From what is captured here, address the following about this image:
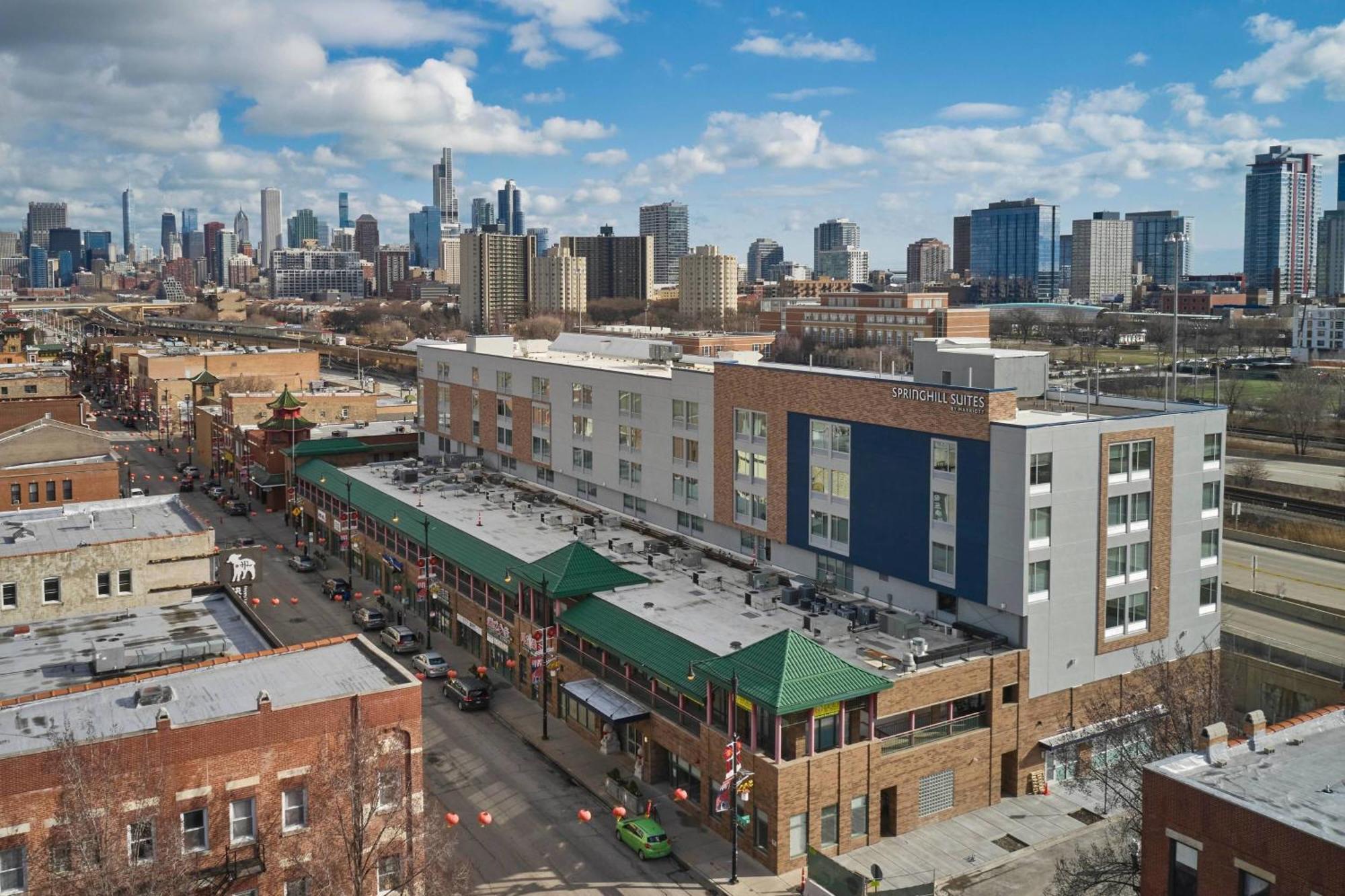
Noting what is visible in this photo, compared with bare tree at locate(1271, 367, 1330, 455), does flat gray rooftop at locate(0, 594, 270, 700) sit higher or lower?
lower

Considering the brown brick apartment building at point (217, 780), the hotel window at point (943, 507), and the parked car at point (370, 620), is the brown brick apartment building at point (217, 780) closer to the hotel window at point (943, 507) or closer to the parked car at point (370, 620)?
the hotel window at point (943, 507)

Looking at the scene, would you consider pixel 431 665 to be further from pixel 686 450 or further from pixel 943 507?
pixel 943 507

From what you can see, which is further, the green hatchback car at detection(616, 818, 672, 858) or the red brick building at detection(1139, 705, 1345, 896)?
the green hatchback car at detection(616, 818, 672, 858)

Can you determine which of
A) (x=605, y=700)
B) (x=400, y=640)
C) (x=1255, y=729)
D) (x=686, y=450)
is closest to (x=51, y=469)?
(x=400, y=640)

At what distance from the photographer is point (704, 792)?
39.0 metres

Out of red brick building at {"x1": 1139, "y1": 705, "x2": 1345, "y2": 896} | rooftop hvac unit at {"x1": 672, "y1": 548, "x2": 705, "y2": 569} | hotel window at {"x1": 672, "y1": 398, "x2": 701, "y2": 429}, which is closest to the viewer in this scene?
red brick building at {"x1": 1139, "y1": 705, "x2": 1345, "y2": 896}

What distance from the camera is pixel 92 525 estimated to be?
157 ft

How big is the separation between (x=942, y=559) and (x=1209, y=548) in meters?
11.1

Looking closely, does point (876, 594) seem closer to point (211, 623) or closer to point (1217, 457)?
point (1217, 457)

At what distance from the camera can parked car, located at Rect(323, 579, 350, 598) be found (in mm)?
67562

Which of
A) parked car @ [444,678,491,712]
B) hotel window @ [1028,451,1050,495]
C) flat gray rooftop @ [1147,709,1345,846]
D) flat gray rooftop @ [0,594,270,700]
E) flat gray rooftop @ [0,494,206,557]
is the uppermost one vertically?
hotel window @ [1028,451,1050,495]

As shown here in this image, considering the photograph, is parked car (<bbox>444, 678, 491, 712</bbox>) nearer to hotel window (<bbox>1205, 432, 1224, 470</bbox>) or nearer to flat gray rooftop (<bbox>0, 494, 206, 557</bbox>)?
flat gray rooftop (<bbox>0, 494, 206, 557</bbox>)

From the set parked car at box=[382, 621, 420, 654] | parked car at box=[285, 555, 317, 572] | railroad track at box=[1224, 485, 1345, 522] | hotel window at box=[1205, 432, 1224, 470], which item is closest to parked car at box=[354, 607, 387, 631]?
parked car at box=[382, 621, 420, 654]

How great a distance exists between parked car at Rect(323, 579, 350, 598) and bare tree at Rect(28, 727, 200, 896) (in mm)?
40897
